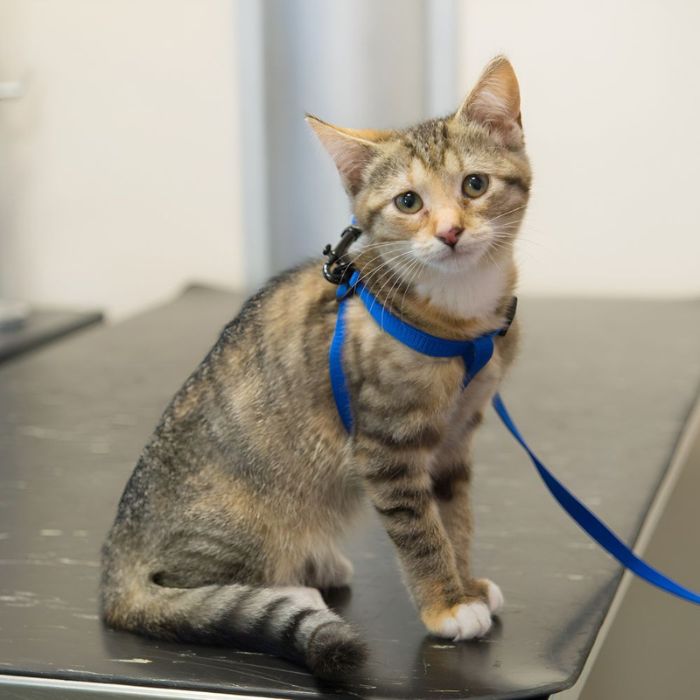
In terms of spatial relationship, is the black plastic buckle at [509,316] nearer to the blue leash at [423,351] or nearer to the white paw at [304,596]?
the blue leash at [423,351]

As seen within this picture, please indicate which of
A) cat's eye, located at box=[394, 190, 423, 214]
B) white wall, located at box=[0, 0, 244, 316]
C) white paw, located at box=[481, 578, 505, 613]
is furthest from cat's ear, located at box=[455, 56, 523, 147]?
white wall, located at box=[0, 0, 244, 316]

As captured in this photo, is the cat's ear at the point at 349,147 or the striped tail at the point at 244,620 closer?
the striped tail at the point at 244,620

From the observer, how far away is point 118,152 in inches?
139

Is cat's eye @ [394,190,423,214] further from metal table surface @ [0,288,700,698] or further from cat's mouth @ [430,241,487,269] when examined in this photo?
metal table surface @ [0,288,700,698]

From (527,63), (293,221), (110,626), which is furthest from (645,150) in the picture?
(110,626)

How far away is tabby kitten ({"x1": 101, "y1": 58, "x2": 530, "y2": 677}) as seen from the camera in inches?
49.1

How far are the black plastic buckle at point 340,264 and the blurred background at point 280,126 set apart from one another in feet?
5.36

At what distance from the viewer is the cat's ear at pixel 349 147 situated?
1279 millimetres

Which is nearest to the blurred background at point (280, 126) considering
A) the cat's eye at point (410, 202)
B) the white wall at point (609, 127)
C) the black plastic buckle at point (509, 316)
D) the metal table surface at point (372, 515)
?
the white wall at point (609, 127)

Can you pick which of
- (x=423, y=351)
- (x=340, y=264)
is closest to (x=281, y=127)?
(x=340, y=264)

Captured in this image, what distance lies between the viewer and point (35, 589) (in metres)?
1.49

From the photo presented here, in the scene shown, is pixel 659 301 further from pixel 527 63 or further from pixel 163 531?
pixel 163 531

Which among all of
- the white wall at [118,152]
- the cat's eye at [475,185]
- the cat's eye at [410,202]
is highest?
the cat's eye at [475,185]

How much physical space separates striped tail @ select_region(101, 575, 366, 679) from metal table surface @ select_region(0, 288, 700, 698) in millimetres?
20
